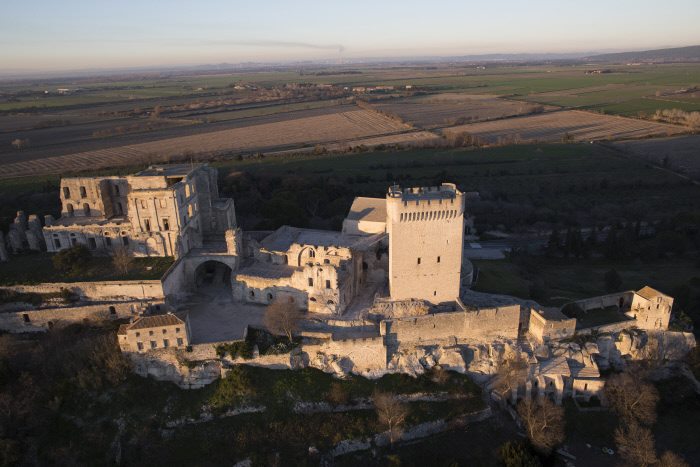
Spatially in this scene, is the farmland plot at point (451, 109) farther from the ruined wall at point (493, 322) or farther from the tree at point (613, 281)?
the ruined wall at point (493, 322)

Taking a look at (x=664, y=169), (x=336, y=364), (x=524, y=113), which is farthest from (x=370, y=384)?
(x=524, y=113)

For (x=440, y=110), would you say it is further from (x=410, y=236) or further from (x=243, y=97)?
(x=410, y=236)

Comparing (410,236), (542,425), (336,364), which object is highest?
(410,236)

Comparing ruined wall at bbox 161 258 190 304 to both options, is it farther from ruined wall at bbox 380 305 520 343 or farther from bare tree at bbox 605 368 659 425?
bare tree at bbox 605 368 659 425

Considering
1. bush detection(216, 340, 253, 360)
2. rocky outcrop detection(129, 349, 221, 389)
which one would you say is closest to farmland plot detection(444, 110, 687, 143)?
bush detection(216, 340, 253, 360)

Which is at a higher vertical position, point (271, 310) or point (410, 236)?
point (410, 236)

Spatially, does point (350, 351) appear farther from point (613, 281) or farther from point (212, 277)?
point (613, 281)
